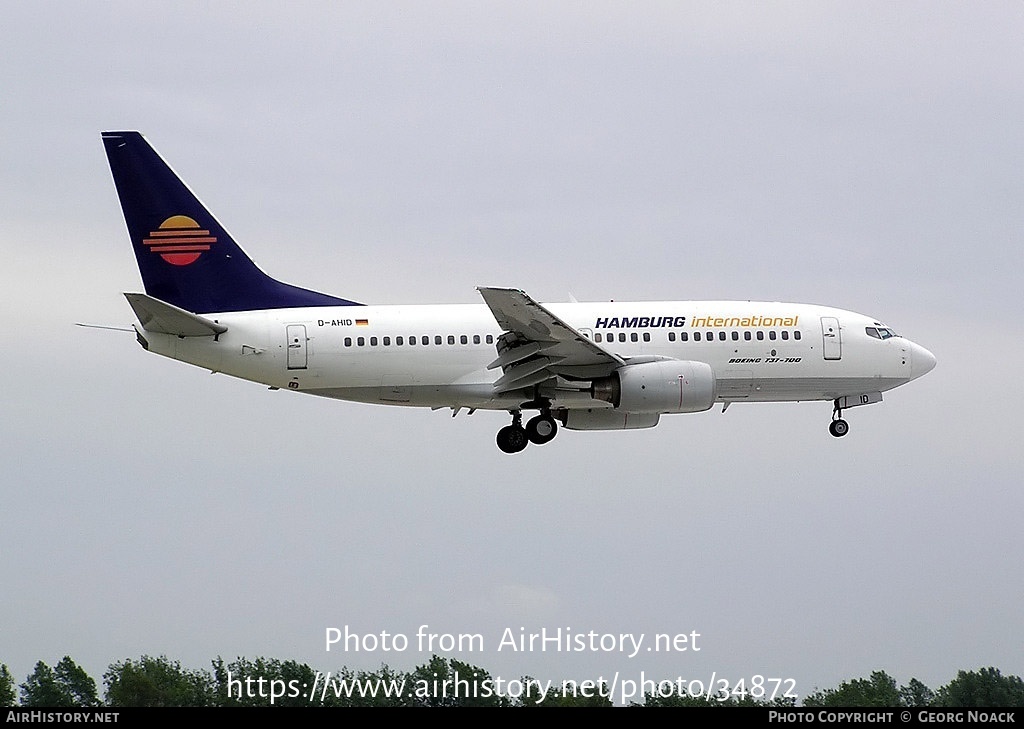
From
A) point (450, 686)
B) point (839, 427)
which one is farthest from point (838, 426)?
point (450, 686)

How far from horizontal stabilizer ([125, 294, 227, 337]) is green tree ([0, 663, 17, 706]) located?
11.1 metres

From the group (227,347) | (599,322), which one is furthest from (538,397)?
(227,347)

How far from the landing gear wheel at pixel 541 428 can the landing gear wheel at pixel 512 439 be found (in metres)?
0.24

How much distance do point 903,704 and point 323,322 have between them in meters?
21.0

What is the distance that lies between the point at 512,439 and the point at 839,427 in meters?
11.5

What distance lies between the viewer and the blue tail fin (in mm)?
50062

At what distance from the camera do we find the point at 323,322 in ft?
162

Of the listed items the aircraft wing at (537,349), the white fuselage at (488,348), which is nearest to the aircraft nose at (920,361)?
the white fuselage at (488,348)

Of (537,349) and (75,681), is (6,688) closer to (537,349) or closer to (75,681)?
(75,681)

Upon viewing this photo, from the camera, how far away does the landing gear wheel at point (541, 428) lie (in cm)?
5141

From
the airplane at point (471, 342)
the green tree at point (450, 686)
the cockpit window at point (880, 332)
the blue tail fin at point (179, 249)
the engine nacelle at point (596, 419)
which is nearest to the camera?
the green tree at point (450, 686)

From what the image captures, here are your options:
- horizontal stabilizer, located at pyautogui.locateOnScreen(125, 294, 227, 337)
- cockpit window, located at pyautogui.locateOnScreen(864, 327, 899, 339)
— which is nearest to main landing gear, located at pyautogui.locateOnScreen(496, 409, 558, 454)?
horizontal stabilizer, located at pyautogui.locateOnScreen(125, 294, 227, 337)

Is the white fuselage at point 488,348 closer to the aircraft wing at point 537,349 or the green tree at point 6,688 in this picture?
the aircraft wing at point 537,349
